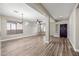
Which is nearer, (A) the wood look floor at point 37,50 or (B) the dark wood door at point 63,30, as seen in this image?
(A) the wood look floor at point 37,50

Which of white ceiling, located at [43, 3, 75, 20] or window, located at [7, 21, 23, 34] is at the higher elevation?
white ceiling, located at [43, 3, 75, 20]

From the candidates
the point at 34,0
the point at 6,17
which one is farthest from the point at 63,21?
the point at 34,0

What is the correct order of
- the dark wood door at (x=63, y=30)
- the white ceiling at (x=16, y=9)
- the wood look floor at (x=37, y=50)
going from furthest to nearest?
the dark wood door at (x=63, y=30) < the wood look floor at (x=37, y=50) < the white ceiling at (x=16, y=9)

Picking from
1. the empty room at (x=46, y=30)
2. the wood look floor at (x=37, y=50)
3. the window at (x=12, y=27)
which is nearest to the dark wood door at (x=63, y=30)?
the empty room at (x=46, y=30)

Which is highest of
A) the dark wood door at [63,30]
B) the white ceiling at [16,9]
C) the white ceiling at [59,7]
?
the white ceiling at [59,7]

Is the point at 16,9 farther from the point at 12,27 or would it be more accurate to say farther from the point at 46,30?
the point at 46,30

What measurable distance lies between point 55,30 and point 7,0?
502 inches

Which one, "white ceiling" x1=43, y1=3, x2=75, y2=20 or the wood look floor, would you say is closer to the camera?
the wood look floor

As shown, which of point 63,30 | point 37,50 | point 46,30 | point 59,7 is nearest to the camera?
point 37,50

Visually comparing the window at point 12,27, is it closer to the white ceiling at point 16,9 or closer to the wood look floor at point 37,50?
the white ceiling at point 16,9

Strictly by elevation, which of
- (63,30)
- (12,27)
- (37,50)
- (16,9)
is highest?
(16,9)

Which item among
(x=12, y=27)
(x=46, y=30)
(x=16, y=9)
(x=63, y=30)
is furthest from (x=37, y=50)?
(x=63, y=30)

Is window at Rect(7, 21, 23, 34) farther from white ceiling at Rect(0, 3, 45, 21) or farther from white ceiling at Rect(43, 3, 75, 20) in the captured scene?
white ceiling at Rect(43, 3, 75, 20)

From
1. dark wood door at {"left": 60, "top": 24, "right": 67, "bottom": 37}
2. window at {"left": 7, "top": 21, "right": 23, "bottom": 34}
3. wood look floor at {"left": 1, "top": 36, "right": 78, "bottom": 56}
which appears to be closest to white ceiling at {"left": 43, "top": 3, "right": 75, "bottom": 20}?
wood look floor at {"left": 1, "top": 36, "right": 78, "bottom": 56}
